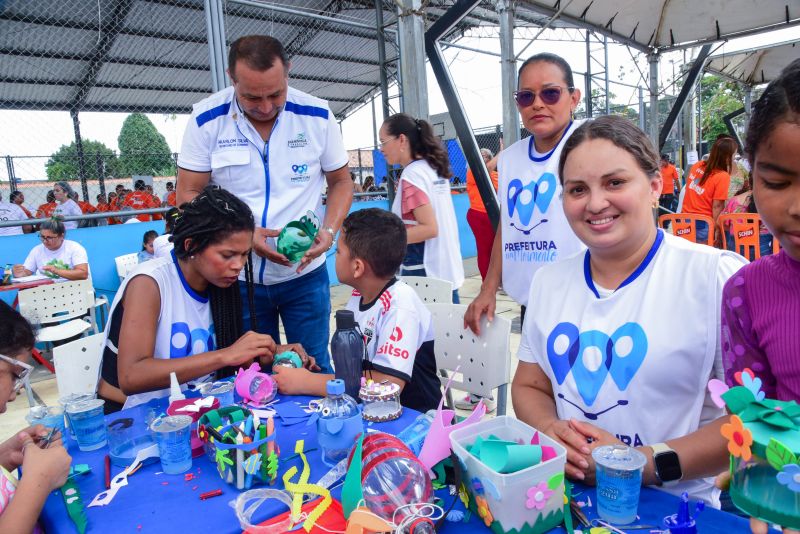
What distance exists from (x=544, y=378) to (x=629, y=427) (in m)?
0.26

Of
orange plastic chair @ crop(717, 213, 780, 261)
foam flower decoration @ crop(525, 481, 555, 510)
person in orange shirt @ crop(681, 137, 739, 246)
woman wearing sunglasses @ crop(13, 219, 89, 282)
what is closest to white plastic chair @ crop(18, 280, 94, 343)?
woman wearing sunglasses @ crop(13, 219, 89, 282)

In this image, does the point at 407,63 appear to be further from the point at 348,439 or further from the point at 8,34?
the point at 8,34

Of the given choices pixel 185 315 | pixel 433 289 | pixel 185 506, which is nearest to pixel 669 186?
pixel 433 289

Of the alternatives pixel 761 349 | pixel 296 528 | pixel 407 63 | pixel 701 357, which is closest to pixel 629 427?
pixel 701 357

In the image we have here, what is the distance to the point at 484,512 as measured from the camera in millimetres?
987

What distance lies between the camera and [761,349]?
97 cm

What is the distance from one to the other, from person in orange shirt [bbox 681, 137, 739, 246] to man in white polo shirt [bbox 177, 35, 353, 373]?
4.77 m

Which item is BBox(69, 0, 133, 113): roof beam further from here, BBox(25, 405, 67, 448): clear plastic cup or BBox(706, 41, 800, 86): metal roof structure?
BBox(706, 41, 800, 86): metal roof structure

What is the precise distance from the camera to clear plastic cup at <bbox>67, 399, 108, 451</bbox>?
4.80 feet

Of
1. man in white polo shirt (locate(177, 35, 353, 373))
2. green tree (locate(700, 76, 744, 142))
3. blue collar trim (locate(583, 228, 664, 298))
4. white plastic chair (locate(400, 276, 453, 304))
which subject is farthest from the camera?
green tree (locate(700, 76, 744, 142))

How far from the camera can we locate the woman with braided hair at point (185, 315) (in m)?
1.77

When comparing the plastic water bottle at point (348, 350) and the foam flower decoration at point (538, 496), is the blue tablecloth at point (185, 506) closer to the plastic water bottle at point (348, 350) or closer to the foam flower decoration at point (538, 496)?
the foam flower decoration at point (538, 496)

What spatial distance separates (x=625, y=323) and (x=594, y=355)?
0.36ft

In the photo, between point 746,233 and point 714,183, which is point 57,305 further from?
point 714,183
